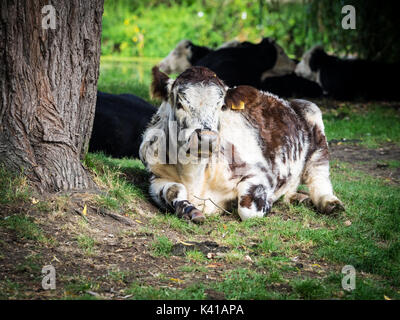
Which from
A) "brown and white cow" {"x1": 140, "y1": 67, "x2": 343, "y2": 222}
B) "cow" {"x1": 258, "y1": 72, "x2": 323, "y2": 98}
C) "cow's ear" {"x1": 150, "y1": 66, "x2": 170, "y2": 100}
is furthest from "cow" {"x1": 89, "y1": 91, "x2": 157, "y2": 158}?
"cow" {"x1": 258, "y1": 72, "x2": 323, "y2": 98}

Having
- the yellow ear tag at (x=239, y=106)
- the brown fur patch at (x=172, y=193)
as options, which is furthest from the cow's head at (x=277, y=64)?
the brown fur patch at (x=172, y=193)

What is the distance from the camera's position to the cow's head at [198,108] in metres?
5.34

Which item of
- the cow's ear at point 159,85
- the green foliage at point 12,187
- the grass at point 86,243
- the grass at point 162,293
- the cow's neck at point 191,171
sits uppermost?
the cow's ear at point 159,85

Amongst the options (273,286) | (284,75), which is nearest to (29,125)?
(273,286)

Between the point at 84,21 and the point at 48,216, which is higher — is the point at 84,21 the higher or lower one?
the higher one

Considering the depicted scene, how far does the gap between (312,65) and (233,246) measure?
1114 cm

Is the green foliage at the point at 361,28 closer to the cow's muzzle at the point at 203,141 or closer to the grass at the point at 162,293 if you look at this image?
the cow's muzzle at the point at 203,141

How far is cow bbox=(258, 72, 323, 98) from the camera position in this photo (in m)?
14.2

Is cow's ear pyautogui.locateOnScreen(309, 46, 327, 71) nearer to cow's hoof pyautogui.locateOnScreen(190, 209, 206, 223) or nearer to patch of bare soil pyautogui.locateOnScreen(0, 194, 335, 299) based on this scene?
cow's hoof pyautogui.locateOnScreen(190, 209, 206, 223)

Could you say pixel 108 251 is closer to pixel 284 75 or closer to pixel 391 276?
pixel 391 276

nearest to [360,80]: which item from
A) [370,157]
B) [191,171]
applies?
[370,157]

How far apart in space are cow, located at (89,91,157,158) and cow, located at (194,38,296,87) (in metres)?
4.97

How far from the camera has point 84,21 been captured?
5441mm
